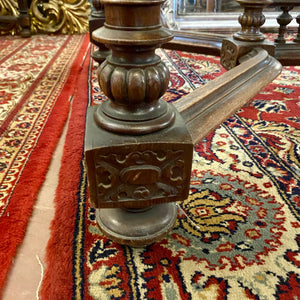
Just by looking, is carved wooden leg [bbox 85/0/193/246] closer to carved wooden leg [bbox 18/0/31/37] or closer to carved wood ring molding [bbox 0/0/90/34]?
carved wooden leg [bbox 18/0/31/37]

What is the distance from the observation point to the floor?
48 cm

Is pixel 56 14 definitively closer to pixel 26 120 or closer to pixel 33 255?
pixel 26 120

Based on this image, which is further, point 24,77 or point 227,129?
point 24,77

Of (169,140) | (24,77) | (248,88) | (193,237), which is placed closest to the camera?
(169,140)

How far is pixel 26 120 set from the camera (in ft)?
3.43

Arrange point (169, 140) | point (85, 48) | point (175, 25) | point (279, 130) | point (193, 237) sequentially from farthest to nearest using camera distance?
1. point (175, 25)
2. point (85, 48)
3. point (279, 130)
4. point (193, 237)
5. point (169, 140)

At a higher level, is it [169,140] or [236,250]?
[169,140]

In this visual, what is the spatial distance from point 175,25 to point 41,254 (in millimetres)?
2391

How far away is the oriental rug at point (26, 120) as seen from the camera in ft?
2.07

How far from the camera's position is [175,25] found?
2.61 meters

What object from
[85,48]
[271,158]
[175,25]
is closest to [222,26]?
[175,25]

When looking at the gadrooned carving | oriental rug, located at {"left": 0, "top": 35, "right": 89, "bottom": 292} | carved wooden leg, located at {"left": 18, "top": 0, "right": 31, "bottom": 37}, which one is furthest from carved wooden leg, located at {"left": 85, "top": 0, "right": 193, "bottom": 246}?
carved wooden leg, located at {"left": 18, "top": 0, "right": 31, "bottom": 37}

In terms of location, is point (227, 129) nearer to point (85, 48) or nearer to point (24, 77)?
point (24, 77)

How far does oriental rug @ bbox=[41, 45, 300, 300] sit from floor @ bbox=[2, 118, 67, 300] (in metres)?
0.02
